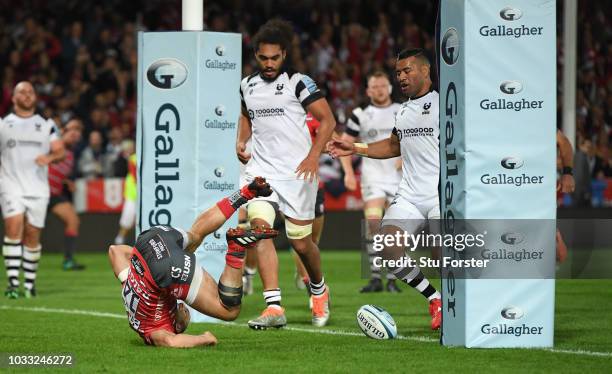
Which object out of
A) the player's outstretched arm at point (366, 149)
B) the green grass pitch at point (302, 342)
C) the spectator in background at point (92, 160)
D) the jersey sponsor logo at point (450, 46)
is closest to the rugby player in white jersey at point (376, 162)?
the green grass pitch at point (302, 342)

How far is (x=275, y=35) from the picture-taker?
10172 millimetres

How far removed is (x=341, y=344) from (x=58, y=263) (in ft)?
40.1

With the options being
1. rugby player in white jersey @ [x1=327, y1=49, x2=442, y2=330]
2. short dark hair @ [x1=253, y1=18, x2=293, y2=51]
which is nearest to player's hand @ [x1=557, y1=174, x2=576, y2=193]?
rugby player in white jersey @ [x1=327, y1=49, x2=442, y2=330]

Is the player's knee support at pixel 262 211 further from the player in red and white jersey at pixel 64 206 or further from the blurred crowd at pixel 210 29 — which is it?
the blurred crowd at pixel 210 29

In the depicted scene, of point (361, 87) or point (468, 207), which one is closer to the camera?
point (468, 207)

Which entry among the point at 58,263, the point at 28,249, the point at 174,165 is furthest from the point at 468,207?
the point at 58,263

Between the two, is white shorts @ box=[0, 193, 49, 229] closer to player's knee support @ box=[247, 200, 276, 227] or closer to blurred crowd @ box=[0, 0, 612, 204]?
player's knee support @ box=[247, 200, 276, 227]

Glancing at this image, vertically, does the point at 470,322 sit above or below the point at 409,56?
below

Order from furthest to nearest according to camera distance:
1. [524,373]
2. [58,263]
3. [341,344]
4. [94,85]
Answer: [94,85], [58,263], [341,344], [524,373]

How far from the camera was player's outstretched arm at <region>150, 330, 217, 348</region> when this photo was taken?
28.4 feet

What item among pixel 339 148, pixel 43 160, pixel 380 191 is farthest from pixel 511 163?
pixel 43 160

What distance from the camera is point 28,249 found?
47.6 ft

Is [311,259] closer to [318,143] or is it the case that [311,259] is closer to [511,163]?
[318,143]

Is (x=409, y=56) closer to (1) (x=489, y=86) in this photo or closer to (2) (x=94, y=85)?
(1) (x=489, y=86)
